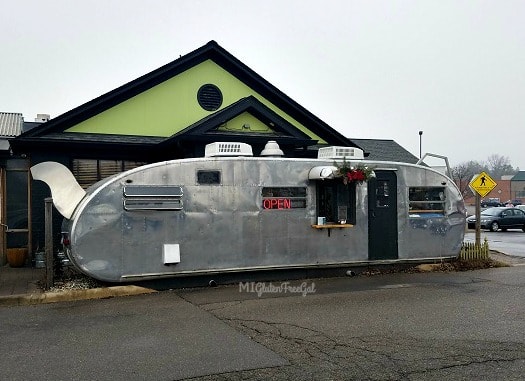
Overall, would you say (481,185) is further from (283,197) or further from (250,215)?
(250,215)

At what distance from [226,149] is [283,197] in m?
1.61

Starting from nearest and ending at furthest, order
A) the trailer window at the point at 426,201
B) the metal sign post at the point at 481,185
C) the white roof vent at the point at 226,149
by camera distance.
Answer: the white roof vent at the point at 226,149
the trailer window at the point at 426,201
the metal sign post at the point at 481,185

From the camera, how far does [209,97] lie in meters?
16.1

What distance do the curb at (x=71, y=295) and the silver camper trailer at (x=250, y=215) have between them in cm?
23

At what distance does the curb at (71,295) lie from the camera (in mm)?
9047

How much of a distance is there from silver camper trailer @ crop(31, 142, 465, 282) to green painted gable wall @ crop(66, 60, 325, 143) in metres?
4.55

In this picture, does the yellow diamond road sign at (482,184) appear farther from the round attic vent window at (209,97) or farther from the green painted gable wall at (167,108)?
the round attic vent window at (209,97)

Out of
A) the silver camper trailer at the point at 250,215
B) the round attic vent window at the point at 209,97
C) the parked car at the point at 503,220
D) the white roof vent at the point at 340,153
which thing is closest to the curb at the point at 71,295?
the silver camper trailer at the point at 250,215

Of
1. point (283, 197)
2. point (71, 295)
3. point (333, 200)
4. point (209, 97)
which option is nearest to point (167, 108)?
point (209, 97)

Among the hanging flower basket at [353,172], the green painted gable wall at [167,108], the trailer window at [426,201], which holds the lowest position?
the trailer window at [426,201]

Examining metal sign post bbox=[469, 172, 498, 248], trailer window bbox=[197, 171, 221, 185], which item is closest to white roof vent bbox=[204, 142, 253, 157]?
trailer window bbox=[197, 171, 221, 185]

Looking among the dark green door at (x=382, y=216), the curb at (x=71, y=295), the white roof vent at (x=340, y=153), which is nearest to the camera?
the curb at (x=71, y=295)

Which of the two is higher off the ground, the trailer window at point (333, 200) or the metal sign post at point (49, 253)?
the trailer window at point (333, 200)

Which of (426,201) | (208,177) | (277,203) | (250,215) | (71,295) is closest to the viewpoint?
(71,295)
